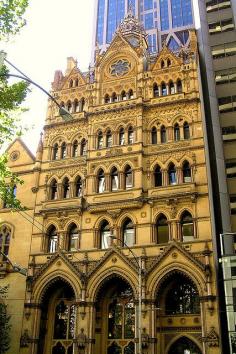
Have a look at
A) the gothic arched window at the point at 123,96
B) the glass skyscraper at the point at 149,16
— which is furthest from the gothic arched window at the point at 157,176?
the glass skyscraper at the point at 149,16

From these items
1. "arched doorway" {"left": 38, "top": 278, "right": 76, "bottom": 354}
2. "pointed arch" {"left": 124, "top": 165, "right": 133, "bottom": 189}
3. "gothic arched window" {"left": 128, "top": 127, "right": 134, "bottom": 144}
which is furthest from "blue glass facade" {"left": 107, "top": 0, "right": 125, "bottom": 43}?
"arched doorway" {"left": 38, "top": 278, "right": 76, "bottom": 354}

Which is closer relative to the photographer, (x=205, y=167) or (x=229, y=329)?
(x=229, y=329)

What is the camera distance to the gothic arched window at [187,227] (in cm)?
2813

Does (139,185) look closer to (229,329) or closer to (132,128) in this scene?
(132,128)

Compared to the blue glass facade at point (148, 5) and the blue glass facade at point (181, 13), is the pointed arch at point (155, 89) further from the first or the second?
the blue glass facade at point (148, 5)

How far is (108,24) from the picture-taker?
327 feet

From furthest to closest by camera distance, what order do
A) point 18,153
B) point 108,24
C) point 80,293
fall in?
point 108,24, point 18,153, point 80,293

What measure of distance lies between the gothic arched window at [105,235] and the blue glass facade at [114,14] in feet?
247

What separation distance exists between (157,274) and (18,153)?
55.4 ft

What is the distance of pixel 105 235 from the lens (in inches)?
1199

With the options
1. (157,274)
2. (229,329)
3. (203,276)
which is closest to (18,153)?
(157,274)

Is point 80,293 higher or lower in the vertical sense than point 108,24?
lower

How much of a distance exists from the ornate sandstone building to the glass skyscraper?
63485mm

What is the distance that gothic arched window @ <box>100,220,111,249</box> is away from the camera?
98.6ft
